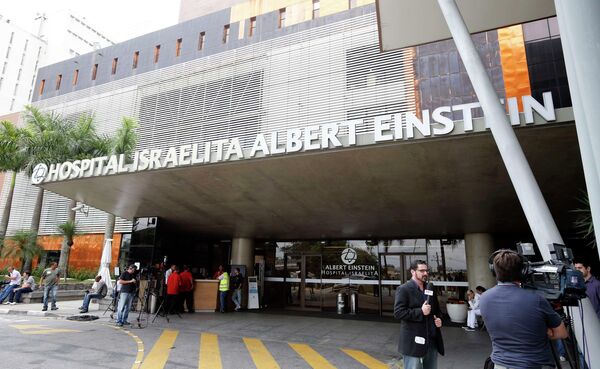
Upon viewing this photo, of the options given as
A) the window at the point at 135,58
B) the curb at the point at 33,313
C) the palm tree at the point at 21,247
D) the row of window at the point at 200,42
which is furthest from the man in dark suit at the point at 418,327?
the window at the point at 135,58

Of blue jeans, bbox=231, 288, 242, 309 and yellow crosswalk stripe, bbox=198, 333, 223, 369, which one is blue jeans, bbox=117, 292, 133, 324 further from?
blue jeans, bbox=231, 288, 242, 309

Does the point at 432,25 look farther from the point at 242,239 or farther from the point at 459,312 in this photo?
the point at 242,239

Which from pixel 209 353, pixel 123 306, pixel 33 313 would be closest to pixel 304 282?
pixel 123 306

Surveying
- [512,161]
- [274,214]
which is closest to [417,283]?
[512,161]

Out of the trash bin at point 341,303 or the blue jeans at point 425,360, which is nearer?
the blue jeans at point 425,360

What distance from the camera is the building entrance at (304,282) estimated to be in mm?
15586

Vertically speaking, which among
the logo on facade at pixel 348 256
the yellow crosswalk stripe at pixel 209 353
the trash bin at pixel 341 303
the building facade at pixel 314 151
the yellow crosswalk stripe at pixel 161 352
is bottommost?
the yellow crosswalk stripe at pixel 209 353

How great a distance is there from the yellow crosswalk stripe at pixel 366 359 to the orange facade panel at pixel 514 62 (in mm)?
10305

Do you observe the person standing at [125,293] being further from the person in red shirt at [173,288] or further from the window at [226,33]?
the window at [226,33]

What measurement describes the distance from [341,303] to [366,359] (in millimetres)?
7964

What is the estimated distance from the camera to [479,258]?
13125mm

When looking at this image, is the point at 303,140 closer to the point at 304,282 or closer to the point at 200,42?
the point at 304,282

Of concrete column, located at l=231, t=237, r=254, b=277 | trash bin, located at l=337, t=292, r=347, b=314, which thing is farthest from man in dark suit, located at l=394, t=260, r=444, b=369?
concrete column, located at l=231, t=237, r=254, b=277

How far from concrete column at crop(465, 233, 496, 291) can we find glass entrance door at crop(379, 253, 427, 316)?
1.75m
